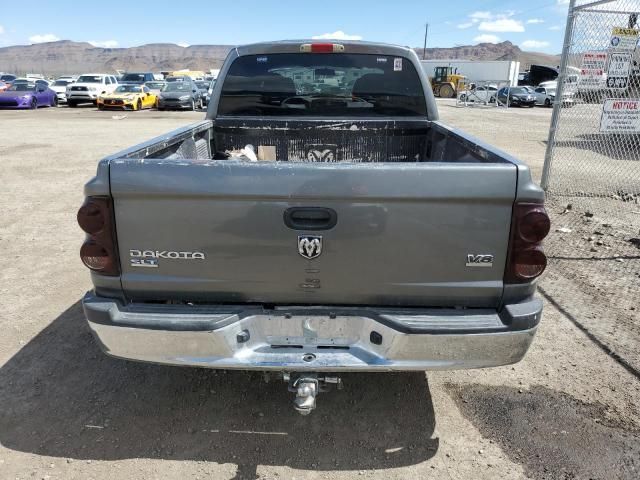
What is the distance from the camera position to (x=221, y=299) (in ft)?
7.98

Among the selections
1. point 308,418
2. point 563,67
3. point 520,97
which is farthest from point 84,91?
point 308,418

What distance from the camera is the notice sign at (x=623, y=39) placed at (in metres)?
6.61

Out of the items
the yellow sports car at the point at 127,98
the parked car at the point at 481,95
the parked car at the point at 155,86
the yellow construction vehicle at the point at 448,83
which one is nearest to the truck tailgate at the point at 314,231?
the yellow sports car at the point at 127,98

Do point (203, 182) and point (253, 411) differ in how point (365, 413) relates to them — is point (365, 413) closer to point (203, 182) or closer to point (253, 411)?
point (253, 411)

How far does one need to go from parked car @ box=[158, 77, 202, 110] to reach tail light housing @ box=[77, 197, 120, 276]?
25.2 m

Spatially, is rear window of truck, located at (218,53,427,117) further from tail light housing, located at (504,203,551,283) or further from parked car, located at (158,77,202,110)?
parked car, located at (158,77,202,110)

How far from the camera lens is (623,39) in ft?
21.9

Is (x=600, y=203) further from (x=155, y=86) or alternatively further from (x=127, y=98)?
(x=155, y=86)

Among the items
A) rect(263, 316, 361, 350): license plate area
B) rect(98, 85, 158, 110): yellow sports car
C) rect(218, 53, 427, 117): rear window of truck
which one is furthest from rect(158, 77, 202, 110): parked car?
rect(263, 316, 361, 350): license plate area

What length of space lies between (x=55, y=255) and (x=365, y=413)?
4111 mm

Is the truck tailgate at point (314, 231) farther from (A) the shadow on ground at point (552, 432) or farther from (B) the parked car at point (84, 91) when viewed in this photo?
(B) the parked car at point (84, 91)

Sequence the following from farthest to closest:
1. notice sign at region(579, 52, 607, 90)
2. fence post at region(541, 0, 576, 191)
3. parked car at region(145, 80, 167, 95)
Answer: parked car at region(145, 80, 167, 95) → fence post at region(541, 0, 576, 191) → notice sign at region(579, 52, 607, 90)

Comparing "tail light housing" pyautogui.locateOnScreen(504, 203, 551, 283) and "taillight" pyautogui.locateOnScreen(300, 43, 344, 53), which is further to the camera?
"taillight" pyautogui.locateOnScreen(300, 43, 344, 53)

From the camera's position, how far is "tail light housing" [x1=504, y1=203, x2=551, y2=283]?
2240 mm
